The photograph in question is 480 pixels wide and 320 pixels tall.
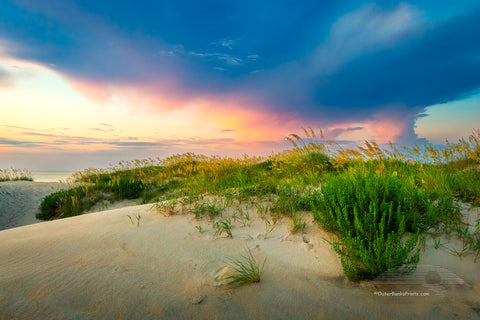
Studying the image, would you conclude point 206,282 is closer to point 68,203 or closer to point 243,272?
point 243,272

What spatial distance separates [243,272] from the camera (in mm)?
2598

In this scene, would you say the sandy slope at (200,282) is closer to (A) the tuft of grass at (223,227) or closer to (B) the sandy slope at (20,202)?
(A) the tuft of grass at (223,227)

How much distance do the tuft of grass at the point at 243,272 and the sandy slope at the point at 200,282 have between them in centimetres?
7

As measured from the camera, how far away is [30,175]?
48.1 feet

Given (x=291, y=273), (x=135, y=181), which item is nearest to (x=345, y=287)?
(x=291, y=273)

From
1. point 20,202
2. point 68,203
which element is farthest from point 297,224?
point 20,202

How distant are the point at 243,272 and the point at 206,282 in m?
0.39

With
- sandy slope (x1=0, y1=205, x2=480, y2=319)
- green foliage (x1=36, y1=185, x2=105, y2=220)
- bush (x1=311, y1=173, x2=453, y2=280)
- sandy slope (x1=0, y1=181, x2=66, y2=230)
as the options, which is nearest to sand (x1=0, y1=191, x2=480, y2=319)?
sandy slope (x1=0, y1=205, x2=480, y2=319)

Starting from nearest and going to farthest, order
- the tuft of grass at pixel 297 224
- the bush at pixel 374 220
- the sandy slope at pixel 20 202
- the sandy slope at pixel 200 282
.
A: the sandy slope at pixel 200 282 → the bush at pixel 374 220 → the tuft of grass at pixel 297 224 → the sandy slope at pixel 20 202

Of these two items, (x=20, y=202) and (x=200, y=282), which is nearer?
(x=200, y=282)

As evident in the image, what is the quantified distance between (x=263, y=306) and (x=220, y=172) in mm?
5221

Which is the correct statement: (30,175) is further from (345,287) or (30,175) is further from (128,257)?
(345,287)

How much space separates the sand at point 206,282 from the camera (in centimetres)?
221

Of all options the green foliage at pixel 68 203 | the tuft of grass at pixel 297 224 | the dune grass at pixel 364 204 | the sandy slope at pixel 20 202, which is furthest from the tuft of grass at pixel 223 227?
the sandy slope at pixel 20 202
